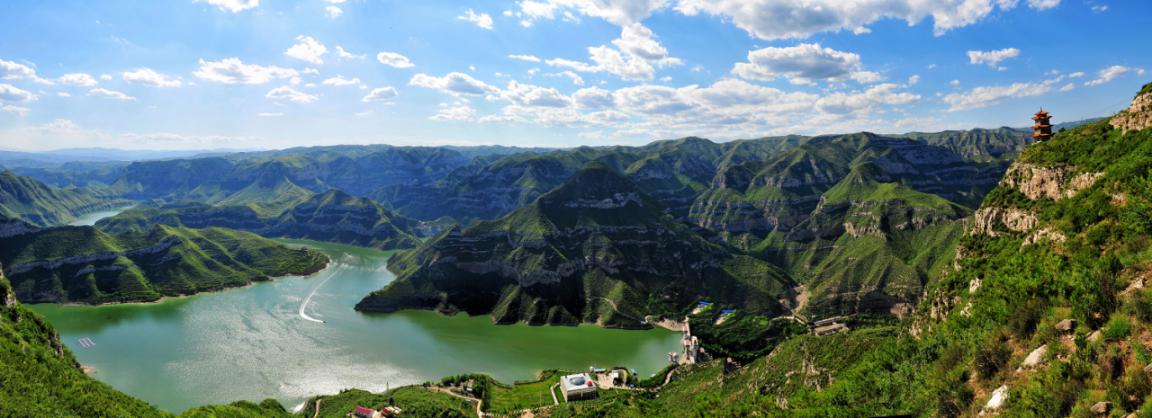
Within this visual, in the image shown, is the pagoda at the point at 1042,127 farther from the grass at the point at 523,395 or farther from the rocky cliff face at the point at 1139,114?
the grass at the point at 523,395

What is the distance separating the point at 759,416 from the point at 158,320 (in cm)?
20716

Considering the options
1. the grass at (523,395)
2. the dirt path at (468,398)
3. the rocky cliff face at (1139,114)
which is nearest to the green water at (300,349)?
the grass at (523,395)

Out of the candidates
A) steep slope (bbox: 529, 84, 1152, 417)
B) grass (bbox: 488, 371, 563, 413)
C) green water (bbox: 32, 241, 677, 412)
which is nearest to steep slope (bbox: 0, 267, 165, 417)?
green water (bbox: 32, 241, 677, 412)

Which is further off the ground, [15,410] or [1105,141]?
[1105,141]

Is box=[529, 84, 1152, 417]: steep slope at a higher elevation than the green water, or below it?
higher

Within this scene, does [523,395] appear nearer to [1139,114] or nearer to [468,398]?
[468,398]

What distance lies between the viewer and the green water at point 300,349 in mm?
122875

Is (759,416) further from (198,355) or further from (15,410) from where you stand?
(198,355)

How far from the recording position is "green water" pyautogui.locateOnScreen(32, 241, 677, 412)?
403 ft

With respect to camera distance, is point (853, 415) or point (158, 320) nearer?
point (853, 415)

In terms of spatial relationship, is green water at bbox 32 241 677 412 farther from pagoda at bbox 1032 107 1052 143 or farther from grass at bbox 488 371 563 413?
pagoda at bbox 1032 107 1052 143

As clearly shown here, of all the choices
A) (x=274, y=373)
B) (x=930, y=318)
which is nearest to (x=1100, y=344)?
(x=930, y=318)

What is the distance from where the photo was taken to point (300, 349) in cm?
14588

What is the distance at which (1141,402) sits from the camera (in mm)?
23375
